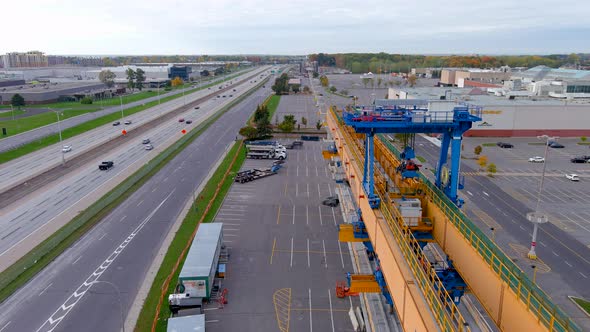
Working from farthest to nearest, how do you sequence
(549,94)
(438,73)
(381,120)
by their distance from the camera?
(438,73) → (549,94) → (381,120)

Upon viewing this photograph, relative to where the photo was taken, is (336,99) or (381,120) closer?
(381,120)

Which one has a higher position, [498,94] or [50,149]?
[498,94]

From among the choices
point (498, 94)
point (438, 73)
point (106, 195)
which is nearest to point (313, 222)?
point (106, 195)

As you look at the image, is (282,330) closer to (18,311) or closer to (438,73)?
(18,311)

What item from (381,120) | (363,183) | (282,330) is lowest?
(282,330)

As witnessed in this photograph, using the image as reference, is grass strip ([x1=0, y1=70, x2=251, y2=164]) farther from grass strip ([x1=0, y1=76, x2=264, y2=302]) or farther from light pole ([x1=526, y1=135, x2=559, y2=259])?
light pole ([x1=526, y1=135, x2=559, y2=259])

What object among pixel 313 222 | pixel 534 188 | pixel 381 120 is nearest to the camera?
pixel 381 120

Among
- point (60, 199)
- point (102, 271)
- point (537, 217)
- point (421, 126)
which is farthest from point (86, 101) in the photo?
point (537, 217)
